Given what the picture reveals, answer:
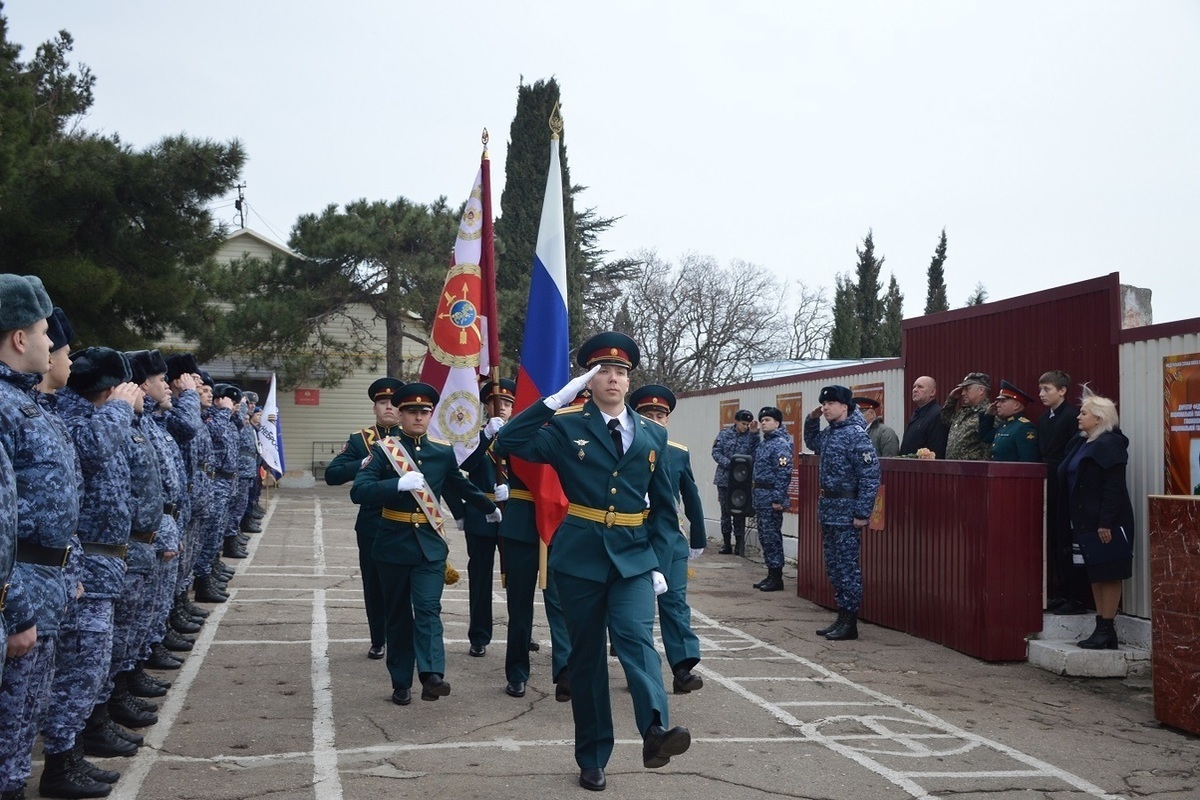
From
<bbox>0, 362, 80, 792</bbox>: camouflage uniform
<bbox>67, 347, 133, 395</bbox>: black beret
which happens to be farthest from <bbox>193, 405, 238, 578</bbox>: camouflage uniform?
<bbox>0, 362, 80, 792</bbox>: camouflage uniform

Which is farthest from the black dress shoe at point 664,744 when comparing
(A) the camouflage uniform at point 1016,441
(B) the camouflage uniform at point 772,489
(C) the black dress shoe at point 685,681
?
(B) the camouflage uniform at point 772,489

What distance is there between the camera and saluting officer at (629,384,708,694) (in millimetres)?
7129

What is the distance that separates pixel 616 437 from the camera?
586 centimetres

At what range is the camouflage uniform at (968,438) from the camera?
36.2ft

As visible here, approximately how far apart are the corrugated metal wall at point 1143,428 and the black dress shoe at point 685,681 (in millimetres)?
4233

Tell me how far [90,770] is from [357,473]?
301cm

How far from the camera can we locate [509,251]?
39.4 meters

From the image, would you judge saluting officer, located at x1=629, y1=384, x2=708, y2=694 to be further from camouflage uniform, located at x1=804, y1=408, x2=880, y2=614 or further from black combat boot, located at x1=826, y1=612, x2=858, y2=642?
black combat boot, located at x1=826, y1=612, x2=858, y2=642

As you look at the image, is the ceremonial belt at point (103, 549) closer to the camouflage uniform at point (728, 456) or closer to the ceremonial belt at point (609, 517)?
the ceremonial belt at point (609, 517)

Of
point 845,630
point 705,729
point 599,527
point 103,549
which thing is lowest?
point 705,729

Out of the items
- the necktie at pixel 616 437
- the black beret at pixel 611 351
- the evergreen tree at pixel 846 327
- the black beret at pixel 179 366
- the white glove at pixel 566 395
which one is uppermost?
the evergreen tree at pixel 846 327

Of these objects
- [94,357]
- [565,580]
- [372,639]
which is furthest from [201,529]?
[565,580]

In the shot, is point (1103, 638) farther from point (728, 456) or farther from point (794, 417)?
point (794, 417)

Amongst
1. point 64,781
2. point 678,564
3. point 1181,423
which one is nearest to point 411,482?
point 678,564
